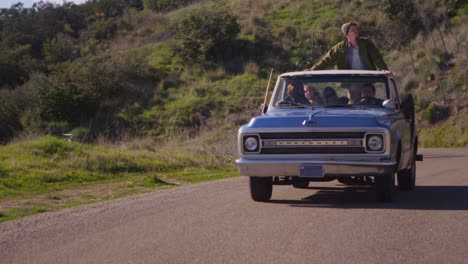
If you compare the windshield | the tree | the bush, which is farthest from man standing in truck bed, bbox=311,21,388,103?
the tree

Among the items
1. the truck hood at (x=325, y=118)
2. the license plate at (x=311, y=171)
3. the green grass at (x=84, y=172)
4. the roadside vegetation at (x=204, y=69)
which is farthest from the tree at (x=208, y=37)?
the license plate at (x=311, y=171)

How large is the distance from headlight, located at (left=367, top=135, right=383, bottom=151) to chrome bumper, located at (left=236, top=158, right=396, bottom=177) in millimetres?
160

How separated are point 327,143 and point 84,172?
779 cm

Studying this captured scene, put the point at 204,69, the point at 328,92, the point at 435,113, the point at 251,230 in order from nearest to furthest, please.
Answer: the point at 251,230, the point at 328,92, the point at 435,113, the point at 204,69

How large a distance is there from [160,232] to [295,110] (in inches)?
117

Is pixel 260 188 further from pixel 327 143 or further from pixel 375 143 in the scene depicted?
pixel 375 143

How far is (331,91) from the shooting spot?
10.8 m

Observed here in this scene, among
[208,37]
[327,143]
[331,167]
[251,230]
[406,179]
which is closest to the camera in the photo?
[251,230]

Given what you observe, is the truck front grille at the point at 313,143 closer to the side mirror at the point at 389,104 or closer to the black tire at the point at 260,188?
the black tire at the point at 260,188

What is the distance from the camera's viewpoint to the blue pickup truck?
372 inches

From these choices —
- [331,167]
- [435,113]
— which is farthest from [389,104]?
[435,113]

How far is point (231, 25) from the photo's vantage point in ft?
133

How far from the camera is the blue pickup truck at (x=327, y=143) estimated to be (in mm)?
9461

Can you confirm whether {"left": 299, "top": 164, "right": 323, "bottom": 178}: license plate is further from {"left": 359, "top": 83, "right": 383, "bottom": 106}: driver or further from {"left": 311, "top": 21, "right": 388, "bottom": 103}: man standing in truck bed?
{"left": 311, "top": 21, "right": 388, "bottom": 103}: man standing in truck bed
